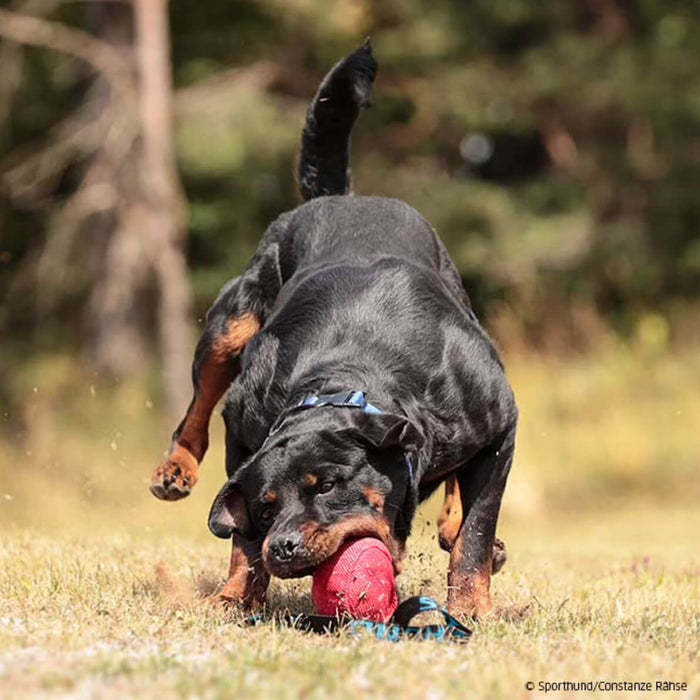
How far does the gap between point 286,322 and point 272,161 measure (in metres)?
12.3

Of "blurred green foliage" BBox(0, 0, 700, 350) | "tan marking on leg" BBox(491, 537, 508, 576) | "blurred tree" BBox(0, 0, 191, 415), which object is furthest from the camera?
"blurred green foliage" BBox(0, 0, 700, 350)

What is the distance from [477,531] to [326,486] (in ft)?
3.18

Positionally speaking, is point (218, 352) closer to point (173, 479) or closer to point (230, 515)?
point (173, 479)

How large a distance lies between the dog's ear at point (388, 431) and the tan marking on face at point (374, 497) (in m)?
0.14

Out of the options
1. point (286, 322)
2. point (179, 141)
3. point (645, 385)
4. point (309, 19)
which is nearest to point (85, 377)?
point (179, 141)

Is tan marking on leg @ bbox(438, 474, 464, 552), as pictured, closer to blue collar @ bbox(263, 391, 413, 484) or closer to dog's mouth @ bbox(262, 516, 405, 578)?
blue collar @ bbox(263, 391, 413, 484)

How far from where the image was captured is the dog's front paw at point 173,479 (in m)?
5.79

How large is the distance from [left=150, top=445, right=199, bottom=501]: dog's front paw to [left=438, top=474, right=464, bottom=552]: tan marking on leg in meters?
1.09

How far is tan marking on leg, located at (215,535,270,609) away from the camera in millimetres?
4762

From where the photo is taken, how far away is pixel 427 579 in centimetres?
546

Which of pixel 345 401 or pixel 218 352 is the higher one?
pixel 218 352

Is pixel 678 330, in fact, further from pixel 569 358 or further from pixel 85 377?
pixel 85 377

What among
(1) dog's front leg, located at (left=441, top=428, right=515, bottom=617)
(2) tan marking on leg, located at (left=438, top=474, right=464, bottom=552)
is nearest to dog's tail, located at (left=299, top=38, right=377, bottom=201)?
(2) tan marking on leg, located at (left=438, top=474, right=464, bottom=552)

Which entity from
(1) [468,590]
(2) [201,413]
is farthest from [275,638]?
(2) [201,413]
